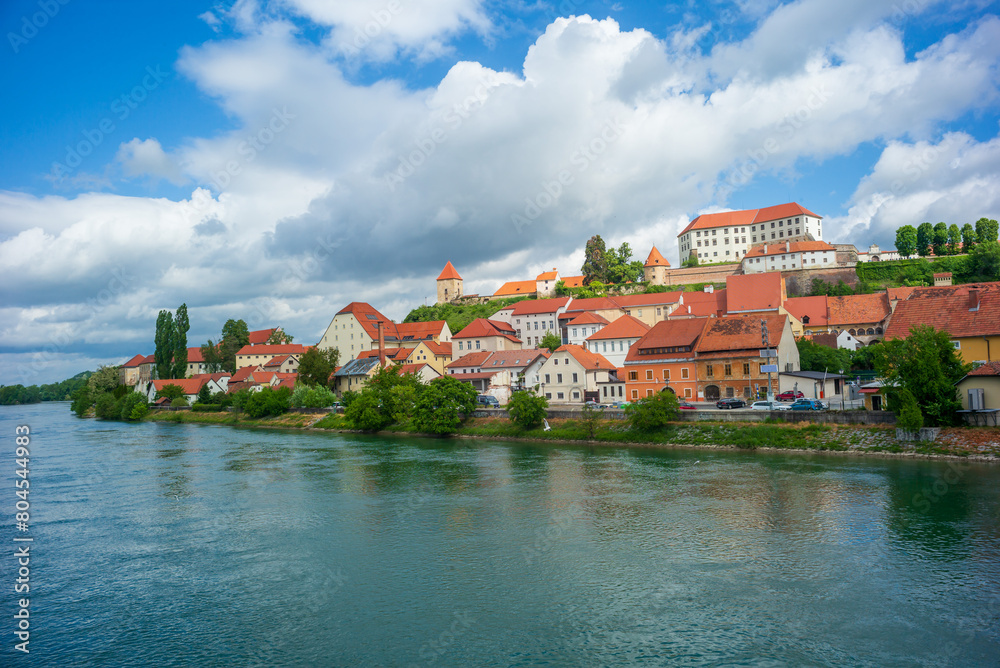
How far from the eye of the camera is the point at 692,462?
3023 cm

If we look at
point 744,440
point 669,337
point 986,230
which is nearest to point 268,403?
point 669,337

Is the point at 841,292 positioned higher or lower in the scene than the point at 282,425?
higher

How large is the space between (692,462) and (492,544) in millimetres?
14820

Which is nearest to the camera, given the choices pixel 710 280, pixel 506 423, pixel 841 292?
pixel 506 423

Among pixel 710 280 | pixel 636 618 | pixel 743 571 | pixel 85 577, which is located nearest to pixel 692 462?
pixel 743 571

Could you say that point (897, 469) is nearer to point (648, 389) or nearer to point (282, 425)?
point (648, 389)

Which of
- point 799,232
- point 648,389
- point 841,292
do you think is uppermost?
point 799,232

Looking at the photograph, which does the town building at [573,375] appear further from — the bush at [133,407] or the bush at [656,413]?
the bush at [133,407]

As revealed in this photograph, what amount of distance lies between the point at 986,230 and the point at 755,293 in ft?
141

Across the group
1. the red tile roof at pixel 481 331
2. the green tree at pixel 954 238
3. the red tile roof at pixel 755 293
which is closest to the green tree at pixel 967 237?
the green tree at pixel 954 238

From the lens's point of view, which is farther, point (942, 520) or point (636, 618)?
point (942, 520)

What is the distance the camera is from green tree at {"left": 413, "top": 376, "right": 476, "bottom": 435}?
1769 inches

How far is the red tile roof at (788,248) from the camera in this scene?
2940 inches

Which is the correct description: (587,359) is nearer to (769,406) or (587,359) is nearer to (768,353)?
(768,353)
